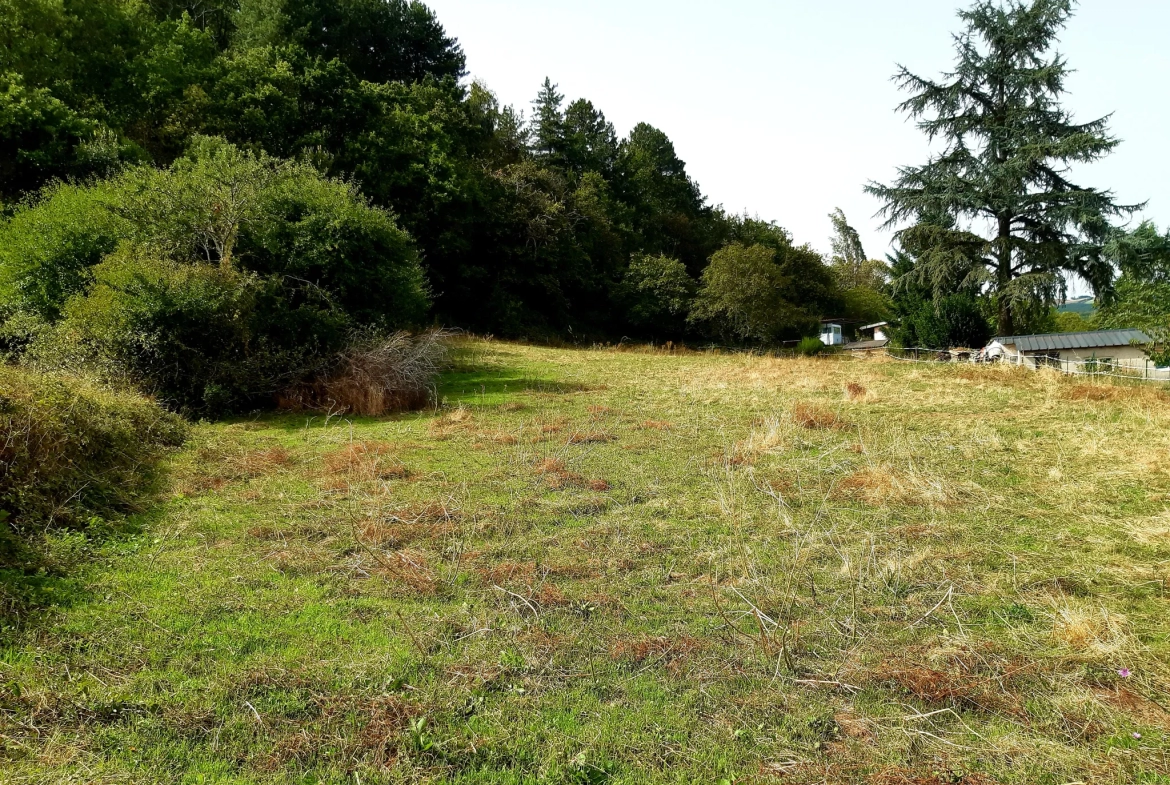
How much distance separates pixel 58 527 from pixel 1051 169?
34809 millimetres

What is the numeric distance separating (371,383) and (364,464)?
5205mm

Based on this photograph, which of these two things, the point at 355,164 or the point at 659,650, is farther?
the point at 355,164

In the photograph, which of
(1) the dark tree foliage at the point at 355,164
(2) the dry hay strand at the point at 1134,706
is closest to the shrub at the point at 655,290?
(1) the dark tree foliage at the point at 355,164

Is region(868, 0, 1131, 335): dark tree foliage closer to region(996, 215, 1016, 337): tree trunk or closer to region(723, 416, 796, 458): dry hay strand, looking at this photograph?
→ region(996, 215, 1016, 337): tree trunk

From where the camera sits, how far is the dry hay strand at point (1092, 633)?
425 centimetres

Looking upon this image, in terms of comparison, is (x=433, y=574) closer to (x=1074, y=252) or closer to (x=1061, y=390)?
(x=1061, y=390)

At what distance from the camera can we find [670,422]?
12211 millimetres

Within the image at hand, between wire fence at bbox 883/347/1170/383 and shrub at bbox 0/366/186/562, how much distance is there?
21340mm

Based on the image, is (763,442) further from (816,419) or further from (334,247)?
(334,247)

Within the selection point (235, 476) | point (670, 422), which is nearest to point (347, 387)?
point (235, 476)

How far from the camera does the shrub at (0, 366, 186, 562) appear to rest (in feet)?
19.9

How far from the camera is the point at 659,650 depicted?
4.36 m

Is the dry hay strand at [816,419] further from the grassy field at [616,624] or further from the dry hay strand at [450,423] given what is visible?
the dry hay strand at [450,423]

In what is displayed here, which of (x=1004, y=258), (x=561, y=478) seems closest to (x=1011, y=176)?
(x=1004, y=258)
